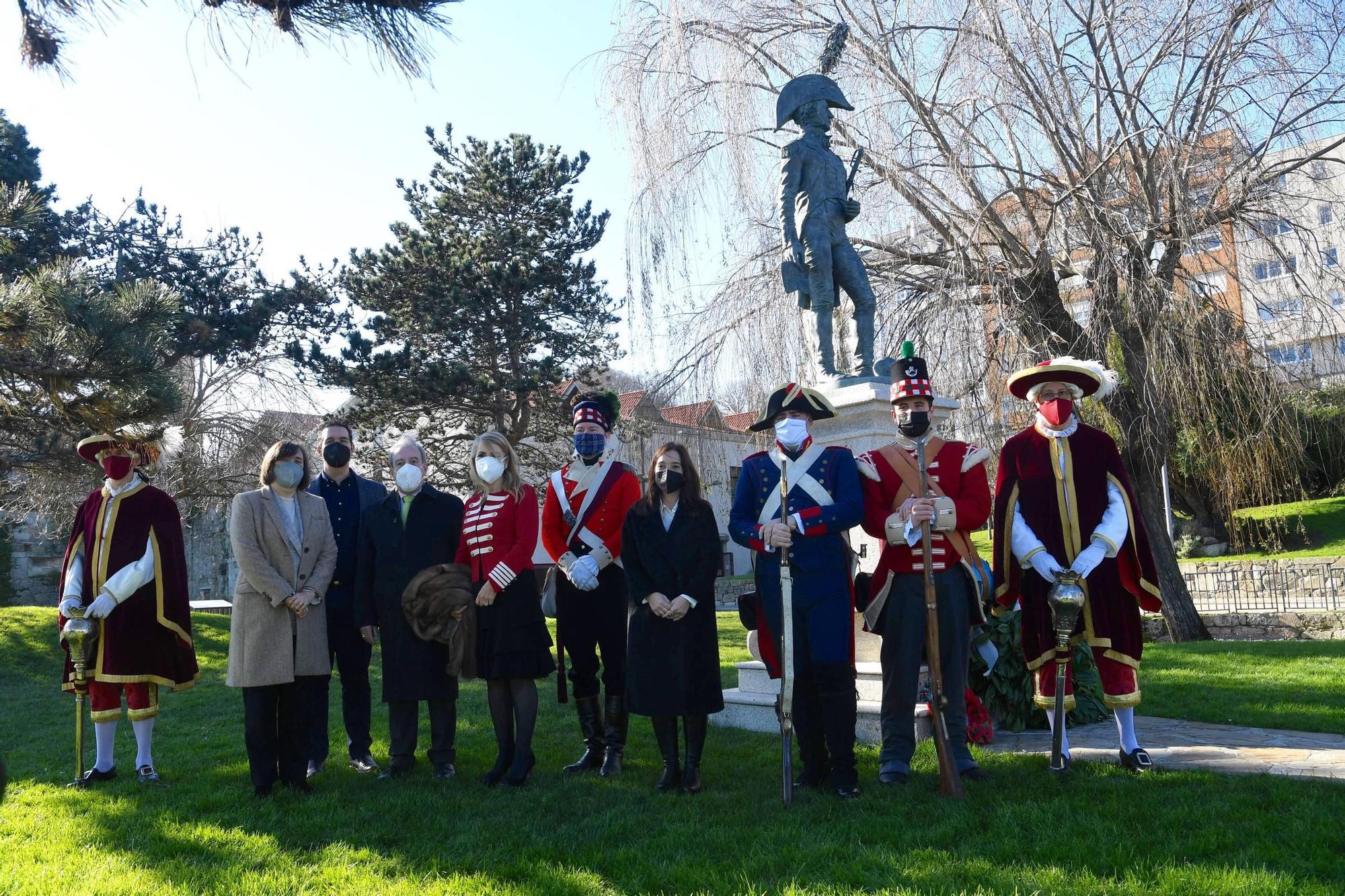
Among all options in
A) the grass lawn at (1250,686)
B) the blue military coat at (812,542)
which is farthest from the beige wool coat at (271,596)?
the grass lawn at (1250,686)

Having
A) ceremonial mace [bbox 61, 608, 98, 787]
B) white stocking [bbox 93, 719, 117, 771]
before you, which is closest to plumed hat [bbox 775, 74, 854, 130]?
ceremonial mace [bbox 61, 608, 98, 787]

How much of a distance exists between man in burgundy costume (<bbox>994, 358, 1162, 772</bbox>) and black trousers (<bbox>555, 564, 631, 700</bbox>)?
2030mm

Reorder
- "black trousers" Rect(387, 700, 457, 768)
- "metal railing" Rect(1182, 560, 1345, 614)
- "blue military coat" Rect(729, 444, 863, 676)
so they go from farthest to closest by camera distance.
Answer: "metal railing" Rect(1182, 560, 1345, 614), "black trousers" Rect(387, 700, 457, 768), "blue military coat" Rect(729, 444, 863, 676)

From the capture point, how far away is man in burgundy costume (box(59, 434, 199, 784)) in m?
5.54

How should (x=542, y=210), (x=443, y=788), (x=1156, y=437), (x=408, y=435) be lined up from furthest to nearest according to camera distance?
(x=542, y=210), (x=1156, y=437), (x=408, y=435), (x=443, y=788)

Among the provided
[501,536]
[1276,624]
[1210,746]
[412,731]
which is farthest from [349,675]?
[1276,624]

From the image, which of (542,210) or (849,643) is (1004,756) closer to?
(849,643)

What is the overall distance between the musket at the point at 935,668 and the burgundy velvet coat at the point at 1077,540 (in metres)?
0.53

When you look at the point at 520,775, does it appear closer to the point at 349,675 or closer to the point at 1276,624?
the point at 349,675

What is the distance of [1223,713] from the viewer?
6492 millimetres

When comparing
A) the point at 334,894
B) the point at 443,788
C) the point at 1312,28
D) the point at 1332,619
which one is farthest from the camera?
the point at 1332,619

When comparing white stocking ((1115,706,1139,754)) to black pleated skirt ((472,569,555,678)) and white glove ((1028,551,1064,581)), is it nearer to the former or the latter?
white glove ((1028,551,1064,581))

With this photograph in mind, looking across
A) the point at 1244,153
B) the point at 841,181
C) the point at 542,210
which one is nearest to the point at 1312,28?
the point at 1244,153

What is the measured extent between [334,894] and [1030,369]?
386cm
